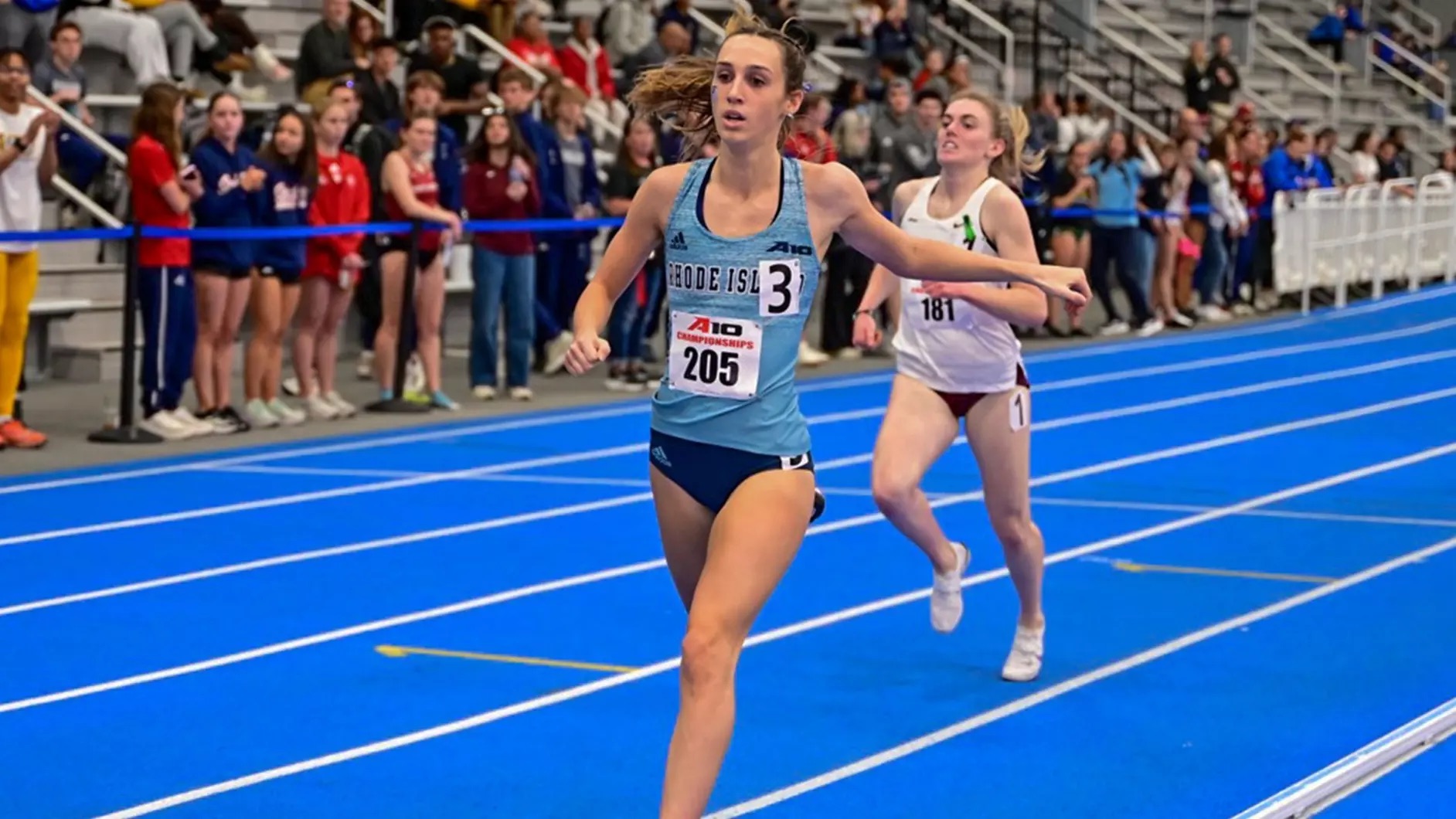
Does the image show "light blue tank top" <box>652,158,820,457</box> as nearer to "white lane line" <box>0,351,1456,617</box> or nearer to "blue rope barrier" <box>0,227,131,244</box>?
"white lane line" <box>0,351,1456,617</box>

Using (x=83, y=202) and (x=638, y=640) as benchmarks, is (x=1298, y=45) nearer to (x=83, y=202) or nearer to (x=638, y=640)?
(x=83, y=202)

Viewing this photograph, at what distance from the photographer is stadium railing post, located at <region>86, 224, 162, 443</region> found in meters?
12.9

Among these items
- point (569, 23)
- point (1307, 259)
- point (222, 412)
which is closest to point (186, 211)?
point (222, 412)

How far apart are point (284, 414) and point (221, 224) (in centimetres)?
141

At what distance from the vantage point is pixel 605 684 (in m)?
7.52

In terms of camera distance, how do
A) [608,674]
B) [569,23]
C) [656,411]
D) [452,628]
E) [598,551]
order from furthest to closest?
1. [569,23]
2. [598,551]
3. [452,628]
4. [608,674]
5. [656,411]

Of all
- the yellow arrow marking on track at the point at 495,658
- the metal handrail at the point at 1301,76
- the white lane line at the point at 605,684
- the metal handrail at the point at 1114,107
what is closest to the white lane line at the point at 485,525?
the white lane line at the point at 605,684

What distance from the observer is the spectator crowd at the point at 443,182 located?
13.5 meters

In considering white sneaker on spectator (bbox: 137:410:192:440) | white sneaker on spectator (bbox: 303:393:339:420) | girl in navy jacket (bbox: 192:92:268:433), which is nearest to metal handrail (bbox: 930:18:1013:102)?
white sneaker on spectator (bbox: 303:393:339:420)

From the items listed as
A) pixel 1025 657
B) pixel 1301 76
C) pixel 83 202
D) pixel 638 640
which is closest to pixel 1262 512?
pixel 1025 657

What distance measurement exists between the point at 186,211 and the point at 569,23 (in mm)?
10108

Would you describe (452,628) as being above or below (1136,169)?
below

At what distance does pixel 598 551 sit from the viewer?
10.1 meters

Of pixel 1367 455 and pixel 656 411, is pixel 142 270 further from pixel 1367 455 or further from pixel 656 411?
pixel 656 411
